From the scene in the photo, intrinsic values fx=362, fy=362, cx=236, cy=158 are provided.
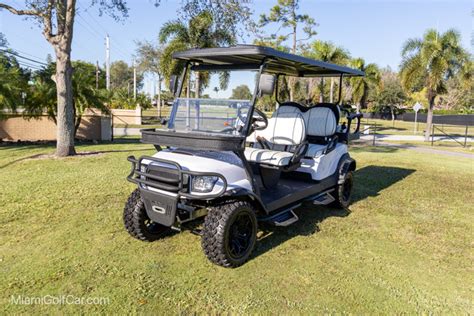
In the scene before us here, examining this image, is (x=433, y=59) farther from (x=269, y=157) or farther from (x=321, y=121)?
(x=269, y=157)

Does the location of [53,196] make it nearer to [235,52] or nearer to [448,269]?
[235,52]

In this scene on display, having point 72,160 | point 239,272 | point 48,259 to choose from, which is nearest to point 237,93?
point 239,272

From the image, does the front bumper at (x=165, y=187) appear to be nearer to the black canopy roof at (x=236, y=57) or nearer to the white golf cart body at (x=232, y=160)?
the white golf cart body at (x=232, y=160)

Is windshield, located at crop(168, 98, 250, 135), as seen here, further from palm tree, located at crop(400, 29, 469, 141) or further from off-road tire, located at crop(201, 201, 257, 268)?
palm tree, located at crop(400, 29, 469, 141)

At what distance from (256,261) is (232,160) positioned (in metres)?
1.05

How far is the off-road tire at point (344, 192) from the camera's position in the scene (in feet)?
17.9

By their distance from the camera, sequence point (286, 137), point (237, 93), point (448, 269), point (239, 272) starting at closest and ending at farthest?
point (239, 272) → point (448, 269) → point (237, 93) → point (286, 137)

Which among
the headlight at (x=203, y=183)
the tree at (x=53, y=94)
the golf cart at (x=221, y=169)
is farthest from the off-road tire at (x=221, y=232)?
the tree at (x=53, y=94)

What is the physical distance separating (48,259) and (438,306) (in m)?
3.54

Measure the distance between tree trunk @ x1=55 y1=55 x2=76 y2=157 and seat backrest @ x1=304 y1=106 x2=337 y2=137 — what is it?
21.7ft

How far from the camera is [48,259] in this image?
3.52m

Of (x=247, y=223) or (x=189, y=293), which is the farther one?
(x=247, y=223)

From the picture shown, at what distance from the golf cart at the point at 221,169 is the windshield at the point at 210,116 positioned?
1 cm

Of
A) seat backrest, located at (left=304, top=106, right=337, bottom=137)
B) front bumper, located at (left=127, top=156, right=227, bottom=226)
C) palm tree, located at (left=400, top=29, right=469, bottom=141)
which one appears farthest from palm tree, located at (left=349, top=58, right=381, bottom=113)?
front bumper, located at (left=127, top=156, right=227, bottom=226)
